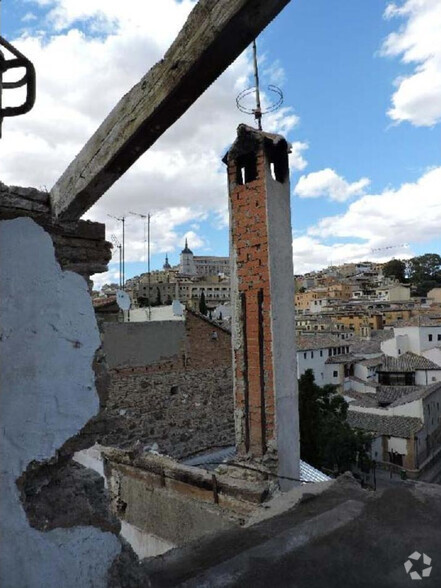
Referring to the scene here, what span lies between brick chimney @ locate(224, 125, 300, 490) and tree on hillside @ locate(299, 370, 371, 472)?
455 inches

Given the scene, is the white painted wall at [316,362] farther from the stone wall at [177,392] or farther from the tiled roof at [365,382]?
the stone wall at [177,392]

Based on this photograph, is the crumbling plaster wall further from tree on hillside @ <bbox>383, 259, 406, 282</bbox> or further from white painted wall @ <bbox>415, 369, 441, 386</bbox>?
tree on hillside @ <bbox>383, 259, 406, 282</bbox>

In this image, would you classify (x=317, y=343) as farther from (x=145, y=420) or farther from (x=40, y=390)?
(x=40, y=390)

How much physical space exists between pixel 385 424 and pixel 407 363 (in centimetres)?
834

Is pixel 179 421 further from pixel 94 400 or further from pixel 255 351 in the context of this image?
pixel 94 400

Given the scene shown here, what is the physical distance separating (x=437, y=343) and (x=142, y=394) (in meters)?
30.7

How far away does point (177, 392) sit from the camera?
32.8 feet

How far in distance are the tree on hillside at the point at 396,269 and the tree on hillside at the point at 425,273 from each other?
72.5 inches

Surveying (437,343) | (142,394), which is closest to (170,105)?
(142,394)

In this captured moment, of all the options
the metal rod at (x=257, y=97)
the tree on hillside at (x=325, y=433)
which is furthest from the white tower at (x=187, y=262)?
the metal rod at (x=257, y=97)

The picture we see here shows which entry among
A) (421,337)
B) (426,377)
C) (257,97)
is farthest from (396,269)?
(257,97)

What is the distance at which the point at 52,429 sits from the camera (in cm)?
204

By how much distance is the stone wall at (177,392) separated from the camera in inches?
356

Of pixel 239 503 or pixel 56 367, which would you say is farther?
pixel 239 503
